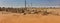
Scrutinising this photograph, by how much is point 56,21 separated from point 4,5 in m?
7.66

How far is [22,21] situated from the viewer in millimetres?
7090

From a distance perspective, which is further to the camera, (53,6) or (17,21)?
(53,6)

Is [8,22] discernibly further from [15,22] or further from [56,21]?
[56,21]

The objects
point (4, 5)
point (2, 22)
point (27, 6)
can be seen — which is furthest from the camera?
point (4, 5)

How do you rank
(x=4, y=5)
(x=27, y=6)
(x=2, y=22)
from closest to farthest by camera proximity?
(x=2, y=22) → (x=27, y=6) → (x=4, y=5)

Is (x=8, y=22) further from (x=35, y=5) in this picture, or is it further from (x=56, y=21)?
(x=35, y=5)

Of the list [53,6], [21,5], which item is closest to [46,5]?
[53,6]

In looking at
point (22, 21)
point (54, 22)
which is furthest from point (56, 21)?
point (22, 21)

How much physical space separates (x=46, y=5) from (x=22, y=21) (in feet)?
25.6

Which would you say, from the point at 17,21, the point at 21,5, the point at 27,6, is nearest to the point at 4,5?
the point at 21,5

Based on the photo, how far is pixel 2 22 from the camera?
22.2ft

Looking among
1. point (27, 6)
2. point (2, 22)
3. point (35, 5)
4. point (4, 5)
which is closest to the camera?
point (2, 22)

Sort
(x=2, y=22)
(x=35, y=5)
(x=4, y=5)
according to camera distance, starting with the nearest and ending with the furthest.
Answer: (x=2, y=22) < (x=4, y=5) < (x=35, y=5)

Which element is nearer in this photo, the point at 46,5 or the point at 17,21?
the point at 17,21
